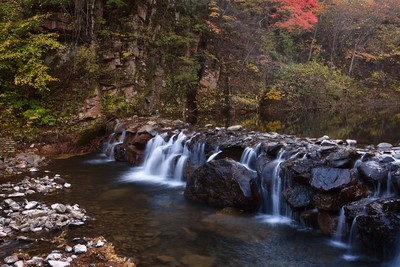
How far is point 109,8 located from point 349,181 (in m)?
15.1

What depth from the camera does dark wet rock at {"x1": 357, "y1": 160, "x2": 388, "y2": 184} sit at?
679 centimetres

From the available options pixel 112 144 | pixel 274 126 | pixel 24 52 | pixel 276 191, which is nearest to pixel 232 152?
pixel 276 191

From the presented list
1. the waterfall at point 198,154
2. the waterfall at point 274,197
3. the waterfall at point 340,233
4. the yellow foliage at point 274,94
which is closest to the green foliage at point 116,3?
the waterfall at point 198,154

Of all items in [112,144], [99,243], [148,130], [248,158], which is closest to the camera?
[99,243]

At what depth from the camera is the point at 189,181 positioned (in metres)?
9.27

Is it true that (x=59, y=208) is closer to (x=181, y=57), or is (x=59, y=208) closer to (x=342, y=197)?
(x=342, y=197)

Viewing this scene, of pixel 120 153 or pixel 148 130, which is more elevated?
pixel 148 130

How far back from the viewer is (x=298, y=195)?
25.1ft

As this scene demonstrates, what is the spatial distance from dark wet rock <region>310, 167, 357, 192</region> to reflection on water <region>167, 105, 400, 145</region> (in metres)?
7.96

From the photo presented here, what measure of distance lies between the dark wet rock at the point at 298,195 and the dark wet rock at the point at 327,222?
0.45 meters

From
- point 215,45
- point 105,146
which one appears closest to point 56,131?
point 105,146

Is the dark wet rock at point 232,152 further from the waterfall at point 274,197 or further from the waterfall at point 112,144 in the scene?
the waterfall at point 112,144

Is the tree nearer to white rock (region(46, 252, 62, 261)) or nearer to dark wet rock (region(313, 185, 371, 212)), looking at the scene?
white rock (region(46, 252, 62, 261))

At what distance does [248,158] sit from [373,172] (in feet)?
11.2
